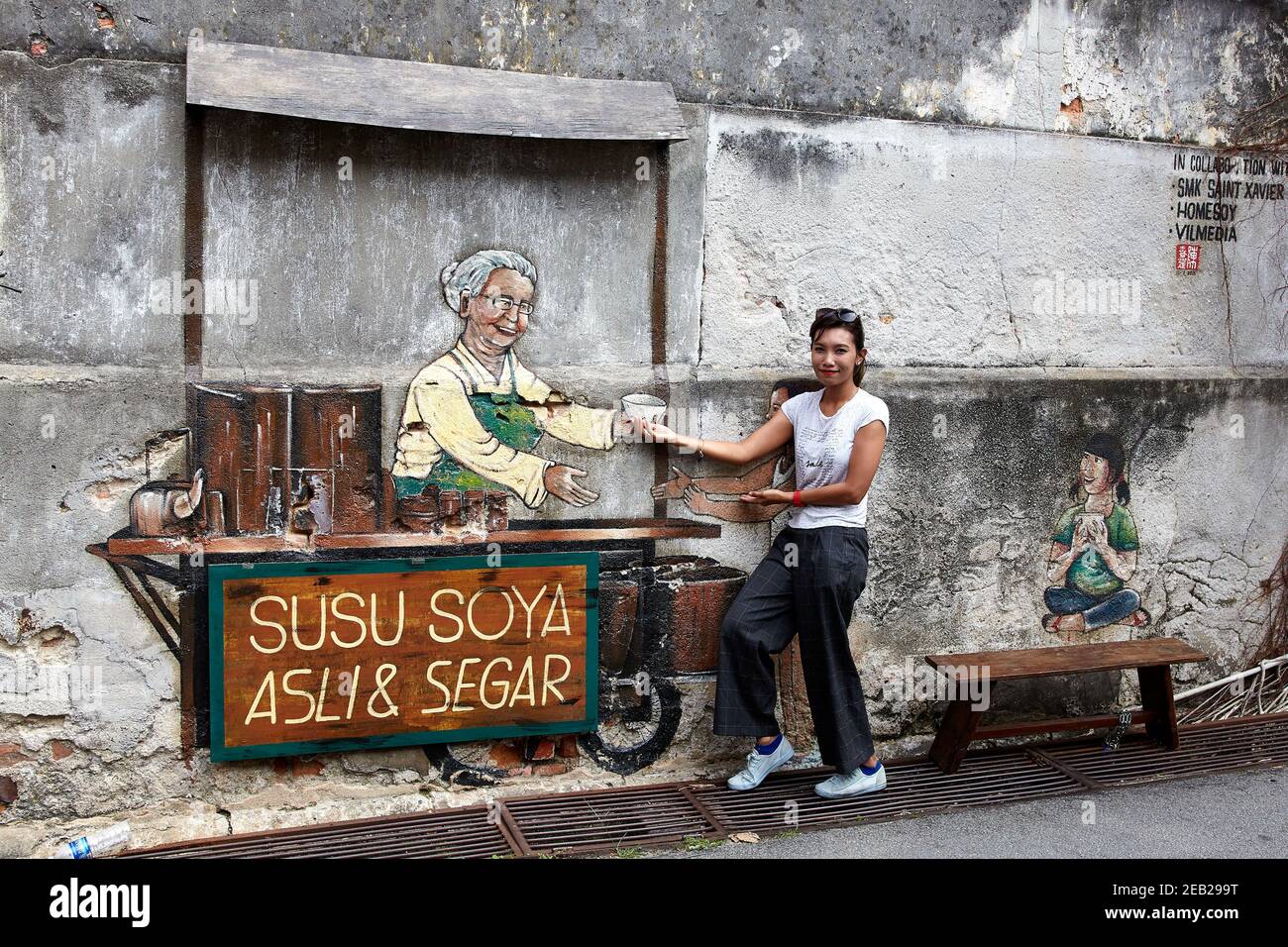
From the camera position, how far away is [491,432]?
438 cm

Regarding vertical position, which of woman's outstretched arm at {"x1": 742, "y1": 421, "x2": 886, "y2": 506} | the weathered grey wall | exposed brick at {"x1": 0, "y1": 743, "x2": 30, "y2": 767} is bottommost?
exposed brick at {"x1": 0, "y1": 743, "x2": 30, "y2": 767}

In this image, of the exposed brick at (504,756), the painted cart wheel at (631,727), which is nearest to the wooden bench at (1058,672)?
the painted cart wheel at (631,727)

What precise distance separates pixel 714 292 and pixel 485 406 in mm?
1008

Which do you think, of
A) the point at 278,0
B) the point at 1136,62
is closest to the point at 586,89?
the point at 278,0

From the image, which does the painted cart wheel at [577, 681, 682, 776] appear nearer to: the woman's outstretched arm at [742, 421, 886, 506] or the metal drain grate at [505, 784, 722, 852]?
the metal drain grate at [505, 784, 722, 852]

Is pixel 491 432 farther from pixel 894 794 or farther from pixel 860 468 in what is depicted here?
pixel 894 794

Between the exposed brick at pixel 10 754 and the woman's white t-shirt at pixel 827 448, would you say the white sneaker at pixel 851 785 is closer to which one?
the woman's white t-shirt at pixel 827 448

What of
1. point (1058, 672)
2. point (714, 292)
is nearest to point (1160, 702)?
point (1058, 672)

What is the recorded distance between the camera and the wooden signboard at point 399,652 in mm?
4125

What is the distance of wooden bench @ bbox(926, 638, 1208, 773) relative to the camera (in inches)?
188

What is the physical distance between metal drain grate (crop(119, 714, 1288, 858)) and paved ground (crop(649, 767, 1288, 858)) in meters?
0.09

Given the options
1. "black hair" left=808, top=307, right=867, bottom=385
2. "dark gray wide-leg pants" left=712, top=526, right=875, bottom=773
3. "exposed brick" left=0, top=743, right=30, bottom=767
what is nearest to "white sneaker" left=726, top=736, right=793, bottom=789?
"dark gray wide-leg pants" left=712, top=526, right=875, bottom=773

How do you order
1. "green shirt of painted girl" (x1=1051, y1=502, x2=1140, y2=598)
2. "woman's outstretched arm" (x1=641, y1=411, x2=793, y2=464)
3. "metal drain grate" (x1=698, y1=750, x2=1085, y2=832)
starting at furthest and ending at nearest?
"green shirt of painted girl" (x1=1051, y1=502, x2=1140, y2=598)
"woman's outstretched arm" (x1=641, y1=411, x2=793, y2=464)
"metal drain grate" (x1=698, y1=750, x2=1085, y2=832)

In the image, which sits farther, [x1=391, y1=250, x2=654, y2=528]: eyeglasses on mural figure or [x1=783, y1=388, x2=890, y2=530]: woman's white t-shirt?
[x1=783, y1=388, x2=890, y2=530]: woman's white t-shirt
